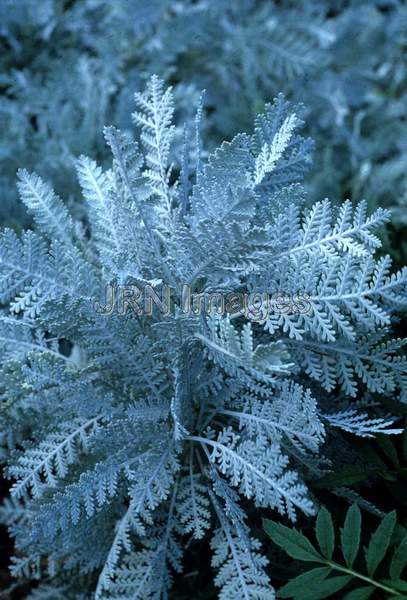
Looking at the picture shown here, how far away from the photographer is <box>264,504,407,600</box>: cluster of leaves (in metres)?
0.74

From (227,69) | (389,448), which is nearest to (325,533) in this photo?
(389,448)

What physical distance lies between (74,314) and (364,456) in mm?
400

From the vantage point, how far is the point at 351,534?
76 cm

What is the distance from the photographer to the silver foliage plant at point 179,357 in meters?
0.82

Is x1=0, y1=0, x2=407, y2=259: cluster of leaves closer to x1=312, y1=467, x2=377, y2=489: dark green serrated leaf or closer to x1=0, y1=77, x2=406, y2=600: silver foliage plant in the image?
x1=0, y1=77, x2=406, y2=600: silver foliage plant

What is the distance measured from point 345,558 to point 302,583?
0.05 m

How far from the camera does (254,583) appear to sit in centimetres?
83

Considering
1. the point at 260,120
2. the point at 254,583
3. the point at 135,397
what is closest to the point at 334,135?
the point at 260,120

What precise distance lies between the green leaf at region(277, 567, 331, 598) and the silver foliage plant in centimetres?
5

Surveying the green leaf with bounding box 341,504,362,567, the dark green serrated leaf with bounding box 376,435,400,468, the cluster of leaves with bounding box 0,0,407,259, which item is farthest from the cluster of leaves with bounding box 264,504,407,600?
the cluster of leaves with bounding box 0,0,407,259

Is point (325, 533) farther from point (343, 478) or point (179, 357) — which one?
point (179, 357)

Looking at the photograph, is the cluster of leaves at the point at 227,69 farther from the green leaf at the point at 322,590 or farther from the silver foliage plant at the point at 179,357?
the green leaf at the point at 322,590

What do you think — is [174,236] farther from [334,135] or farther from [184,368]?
[334,135]

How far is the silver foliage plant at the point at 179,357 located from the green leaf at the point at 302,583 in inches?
2.1
